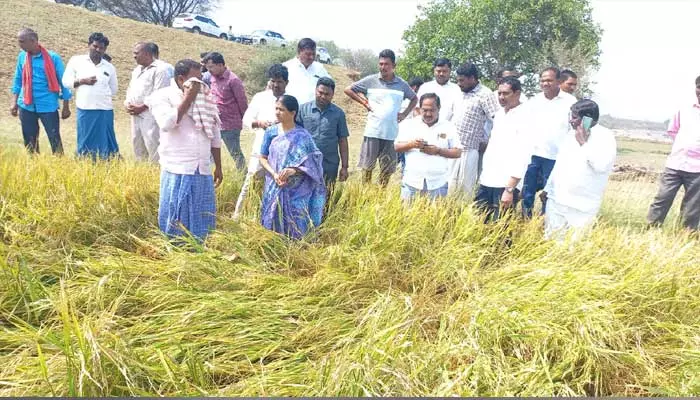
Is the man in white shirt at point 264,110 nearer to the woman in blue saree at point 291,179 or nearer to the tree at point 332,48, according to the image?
the woman in blue saree at point 291,179

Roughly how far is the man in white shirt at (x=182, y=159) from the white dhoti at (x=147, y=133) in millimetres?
1822

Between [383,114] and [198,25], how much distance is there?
28.3 meters

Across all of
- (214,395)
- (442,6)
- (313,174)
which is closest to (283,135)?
(313,174)

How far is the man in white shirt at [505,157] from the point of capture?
12.6ft

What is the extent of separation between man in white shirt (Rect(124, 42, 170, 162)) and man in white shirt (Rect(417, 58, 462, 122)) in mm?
2563

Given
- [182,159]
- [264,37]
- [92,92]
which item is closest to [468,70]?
[182,159]

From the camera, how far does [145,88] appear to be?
16.0 ft

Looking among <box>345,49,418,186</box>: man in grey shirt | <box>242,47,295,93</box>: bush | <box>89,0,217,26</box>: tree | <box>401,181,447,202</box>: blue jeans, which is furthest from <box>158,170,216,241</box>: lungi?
<box>89,0,217,26</box>: tree

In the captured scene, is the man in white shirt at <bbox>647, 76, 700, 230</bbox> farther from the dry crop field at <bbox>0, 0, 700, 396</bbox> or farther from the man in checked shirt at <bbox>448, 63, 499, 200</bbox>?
the man in checked shirt at <bbox>448, 63, 499, 200</bbox>

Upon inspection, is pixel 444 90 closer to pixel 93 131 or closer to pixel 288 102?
pixel 288 102

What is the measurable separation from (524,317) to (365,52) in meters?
44.2

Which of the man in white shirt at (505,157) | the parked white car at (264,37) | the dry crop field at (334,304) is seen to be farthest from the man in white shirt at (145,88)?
the parked white car at (264,37)

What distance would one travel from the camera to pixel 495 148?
402 centimetres

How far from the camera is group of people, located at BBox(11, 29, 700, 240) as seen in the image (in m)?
3.43
